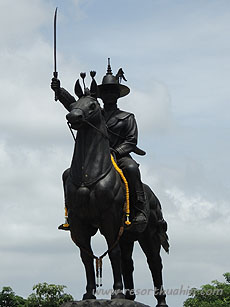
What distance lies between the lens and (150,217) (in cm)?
1711

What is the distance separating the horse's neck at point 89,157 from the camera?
14766 millimetres

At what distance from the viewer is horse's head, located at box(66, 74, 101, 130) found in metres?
14.6

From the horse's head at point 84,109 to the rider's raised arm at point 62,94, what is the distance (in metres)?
0.50

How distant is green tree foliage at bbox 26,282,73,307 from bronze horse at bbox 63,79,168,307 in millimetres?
36157

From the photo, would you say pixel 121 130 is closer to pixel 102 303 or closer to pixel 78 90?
pixel 78 90

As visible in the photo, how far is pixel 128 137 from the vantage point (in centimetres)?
1633

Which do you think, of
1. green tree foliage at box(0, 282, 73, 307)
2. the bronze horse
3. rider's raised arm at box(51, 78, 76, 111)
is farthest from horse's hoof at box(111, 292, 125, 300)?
green tree foliage at box(0, 282, 73, 307)

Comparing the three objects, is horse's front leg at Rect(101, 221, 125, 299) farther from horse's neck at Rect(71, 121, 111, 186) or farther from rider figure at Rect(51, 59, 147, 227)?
horse's neck at Rect(71, 121, 111, 186)

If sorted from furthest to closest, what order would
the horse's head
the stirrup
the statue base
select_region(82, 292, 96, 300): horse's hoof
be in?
the stirrup
select_region(82, 292, 96, 300): horse's hoof
the horse's head
the statue base

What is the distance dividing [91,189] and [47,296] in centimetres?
3790

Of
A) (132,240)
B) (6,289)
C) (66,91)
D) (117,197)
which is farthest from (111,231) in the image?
(6,289)

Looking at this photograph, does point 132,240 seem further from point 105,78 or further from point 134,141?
point 105,78

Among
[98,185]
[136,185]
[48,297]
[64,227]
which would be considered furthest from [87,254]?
[48,297]

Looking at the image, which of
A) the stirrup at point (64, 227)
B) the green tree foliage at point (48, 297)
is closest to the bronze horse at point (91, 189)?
the stirrup at point (64, 227)
